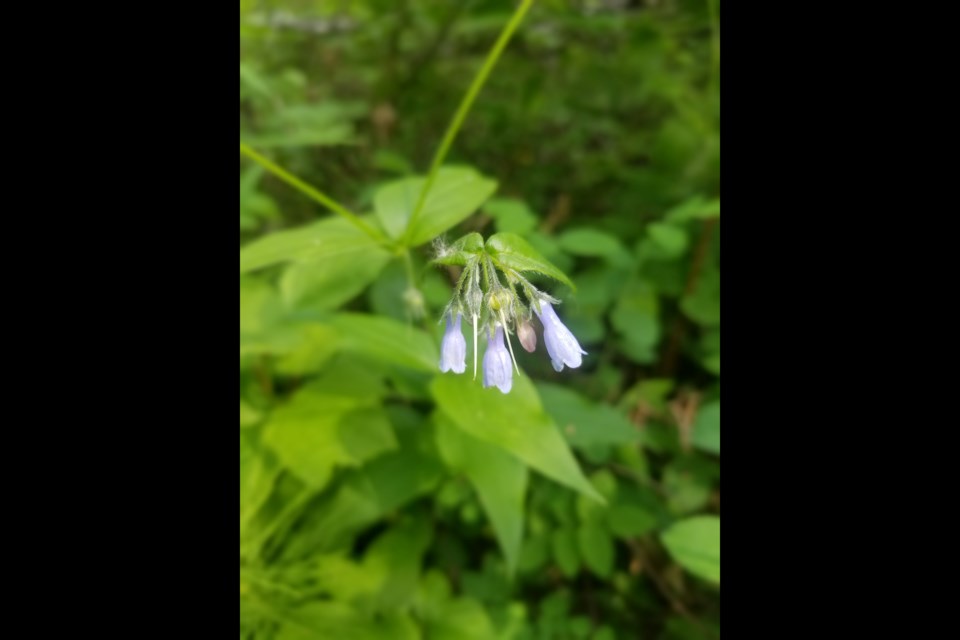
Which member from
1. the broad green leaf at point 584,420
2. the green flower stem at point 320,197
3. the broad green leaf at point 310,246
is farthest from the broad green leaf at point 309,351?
the broad green leaf at point 584,420

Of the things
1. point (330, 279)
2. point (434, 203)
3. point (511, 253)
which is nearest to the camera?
point (511, 253)

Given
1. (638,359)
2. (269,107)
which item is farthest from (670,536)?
(269,107)

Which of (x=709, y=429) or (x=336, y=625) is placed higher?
(x=709, y=429)

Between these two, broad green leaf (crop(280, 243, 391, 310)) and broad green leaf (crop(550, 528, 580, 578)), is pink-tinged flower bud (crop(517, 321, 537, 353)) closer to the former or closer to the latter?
broad green leaf (crop(280, 243, 391, 310))

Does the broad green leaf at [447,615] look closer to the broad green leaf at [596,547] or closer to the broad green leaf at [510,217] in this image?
the broad green leaf at [596,547]

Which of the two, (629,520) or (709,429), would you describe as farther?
(629,520)

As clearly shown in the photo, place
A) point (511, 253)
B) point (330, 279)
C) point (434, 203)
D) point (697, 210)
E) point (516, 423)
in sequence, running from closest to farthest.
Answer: point (511, 253), point (516, 423), point (434, 203), point (330, 279), point (697, 210)

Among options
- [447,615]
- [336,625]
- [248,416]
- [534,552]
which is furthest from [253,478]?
[534,552]

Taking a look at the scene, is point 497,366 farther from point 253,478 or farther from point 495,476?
point 253,478
